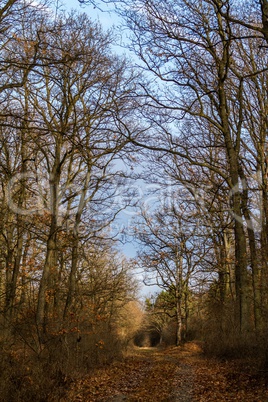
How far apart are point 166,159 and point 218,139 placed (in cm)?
278

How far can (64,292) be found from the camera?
14.3m

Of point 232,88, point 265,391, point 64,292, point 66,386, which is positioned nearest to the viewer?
point 265,391

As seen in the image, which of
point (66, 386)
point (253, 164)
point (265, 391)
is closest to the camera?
point (265, 391)

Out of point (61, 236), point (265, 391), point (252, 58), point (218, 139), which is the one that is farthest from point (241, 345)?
point (252, 58)

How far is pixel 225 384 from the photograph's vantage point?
8062mm

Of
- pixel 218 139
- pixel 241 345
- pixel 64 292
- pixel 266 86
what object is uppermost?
pixel 266 86

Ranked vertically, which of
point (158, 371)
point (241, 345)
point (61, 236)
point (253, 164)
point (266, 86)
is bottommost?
point (158, 371)

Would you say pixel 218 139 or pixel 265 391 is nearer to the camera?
pixel 265 391

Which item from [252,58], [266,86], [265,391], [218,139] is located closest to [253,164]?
[218,139]

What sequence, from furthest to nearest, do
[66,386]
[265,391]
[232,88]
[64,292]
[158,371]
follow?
[232,88], [64,292], [158,371], [66,386], [265,391]

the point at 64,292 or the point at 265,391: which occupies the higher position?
the point at 64,292

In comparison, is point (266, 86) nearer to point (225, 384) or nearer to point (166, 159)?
point (166, 159)

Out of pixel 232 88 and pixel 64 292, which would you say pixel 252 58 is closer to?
pixel 232 88

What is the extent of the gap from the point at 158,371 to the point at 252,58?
1221 centimetres
